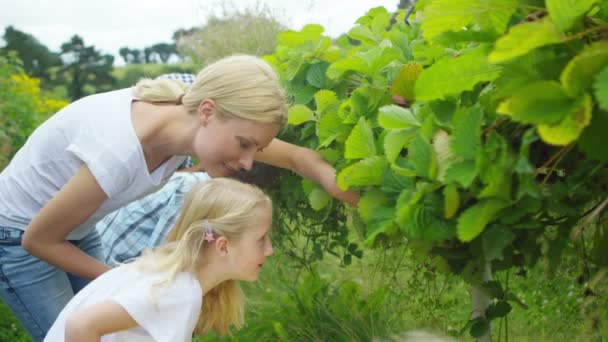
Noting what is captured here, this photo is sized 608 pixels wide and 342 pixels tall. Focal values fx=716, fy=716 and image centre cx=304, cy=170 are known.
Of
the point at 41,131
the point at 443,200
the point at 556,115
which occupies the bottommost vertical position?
the point at 41,131

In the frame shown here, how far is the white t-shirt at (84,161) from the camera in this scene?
211 centimetres

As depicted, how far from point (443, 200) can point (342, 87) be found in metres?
0.92

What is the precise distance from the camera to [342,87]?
1948mm

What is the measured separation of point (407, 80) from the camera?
1.33 m

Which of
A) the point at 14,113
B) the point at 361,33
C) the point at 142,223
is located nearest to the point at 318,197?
the point at 361,33

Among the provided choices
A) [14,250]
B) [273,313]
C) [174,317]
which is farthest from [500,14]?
[273,313]

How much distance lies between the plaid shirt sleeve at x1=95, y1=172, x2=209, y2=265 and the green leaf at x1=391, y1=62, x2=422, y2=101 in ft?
5.56

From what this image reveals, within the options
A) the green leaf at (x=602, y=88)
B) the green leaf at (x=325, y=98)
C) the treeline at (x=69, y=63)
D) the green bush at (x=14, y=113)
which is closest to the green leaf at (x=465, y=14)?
the green leaf at (x=602, y=88)

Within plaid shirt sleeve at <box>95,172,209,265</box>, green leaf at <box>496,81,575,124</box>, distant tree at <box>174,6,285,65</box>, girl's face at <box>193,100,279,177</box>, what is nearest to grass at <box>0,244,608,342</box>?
plaid shirt sleeve at <box>95,172,209,265</box>

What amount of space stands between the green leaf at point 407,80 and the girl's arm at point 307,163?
0.62 m

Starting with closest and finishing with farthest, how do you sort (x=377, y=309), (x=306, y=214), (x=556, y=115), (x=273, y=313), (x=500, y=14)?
(x=556, y=115) → (x=500, y=14) → (x=306, y=214) → (x=377, y=309) → (x=273, y=313)

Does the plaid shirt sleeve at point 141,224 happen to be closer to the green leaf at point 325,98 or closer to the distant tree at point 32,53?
the green leaf at point 325,98

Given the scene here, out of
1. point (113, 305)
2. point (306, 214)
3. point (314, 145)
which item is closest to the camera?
point (113, 305)

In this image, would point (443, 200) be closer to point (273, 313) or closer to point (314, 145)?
point (314, 145)
